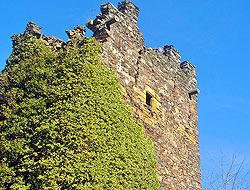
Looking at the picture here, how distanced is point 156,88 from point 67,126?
3.74 metres

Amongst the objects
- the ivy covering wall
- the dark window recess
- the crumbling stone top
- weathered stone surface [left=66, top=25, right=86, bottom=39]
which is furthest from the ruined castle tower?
the crumbling stone top

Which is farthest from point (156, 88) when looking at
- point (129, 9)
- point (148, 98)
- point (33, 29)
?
point (33, 29)

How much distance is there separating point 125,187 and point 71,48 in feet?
8.97

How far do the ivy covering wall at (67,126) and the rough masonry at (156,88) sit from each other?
1.63 feet

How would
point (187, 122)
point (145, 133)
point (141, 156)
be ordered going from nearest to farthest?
point (141, 156) → point (145, 133) → point (187, 122)

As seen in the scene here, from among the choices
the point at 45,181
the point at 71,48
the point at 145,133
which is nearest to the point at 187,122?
the point at 145,133

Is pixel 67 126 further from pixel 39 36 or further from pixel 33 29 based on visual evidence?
pixel 33 29

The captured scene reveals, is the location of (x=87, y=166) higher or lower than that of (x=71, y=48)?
lower

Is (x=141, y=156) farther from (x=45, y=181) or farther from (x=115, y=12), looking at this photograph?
(x=115, y=12)

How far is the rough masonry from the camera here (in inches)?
299

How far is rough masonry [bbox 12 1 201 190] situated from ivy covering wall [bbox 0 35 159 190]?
50 cm

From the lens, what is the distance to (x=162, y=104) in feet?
29.3

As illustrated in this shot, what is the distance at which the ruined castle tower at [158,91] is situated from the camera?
7699 millimetres

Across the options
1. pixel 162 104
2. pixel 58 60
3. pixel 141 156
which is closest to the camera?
pixel 58 60
